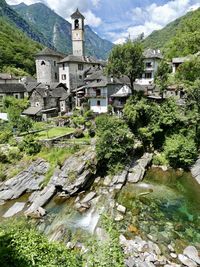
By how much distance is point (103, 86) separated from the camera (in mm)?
49562

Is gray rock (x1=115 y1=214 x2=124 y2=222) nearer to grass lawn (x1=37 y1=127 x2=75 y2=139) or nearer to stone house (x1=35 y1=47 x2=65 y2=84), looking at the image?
grass lawn (x1=37 y1=127 x2=75 y2=139)

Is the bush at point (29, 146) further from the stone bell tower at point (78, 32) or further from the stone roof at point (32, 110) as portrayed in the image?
the stone bell tower at point (78, 32)

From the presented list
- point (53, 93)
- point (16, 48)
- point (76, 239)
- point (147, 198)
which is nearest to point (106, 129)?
point (147, 198)

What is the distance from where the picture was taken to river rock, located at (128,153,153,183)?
31.2 metres

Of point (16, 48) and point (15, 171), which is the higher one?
point (16, 48)

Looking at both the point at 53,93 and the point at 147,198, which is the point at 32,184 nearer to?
the point at 147,198

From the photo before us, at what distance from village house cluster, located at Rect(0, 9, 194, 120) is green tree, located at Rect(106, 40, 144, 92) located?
6406 millimetres

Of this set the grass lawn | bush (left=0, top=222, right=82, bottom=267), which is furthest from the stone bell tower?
bush (left=0, top=222, right=82, bottom=267)

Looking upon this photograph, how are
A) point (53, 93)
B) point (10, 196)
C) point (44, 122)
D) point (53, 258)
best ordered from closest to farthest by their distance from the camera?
point (53, 258) → point (10, 196) → point (44, 122) → point (53, 93)

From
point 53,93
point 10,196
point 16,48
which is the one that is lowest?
point 10,196

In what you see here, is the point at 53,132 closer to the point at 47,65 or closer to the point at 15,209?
the point at 15,209

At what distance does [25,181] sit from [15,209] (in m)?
4.85

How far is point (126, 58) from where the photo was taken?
41.9m

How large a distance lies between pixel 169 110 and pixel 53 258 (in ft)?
92.9
